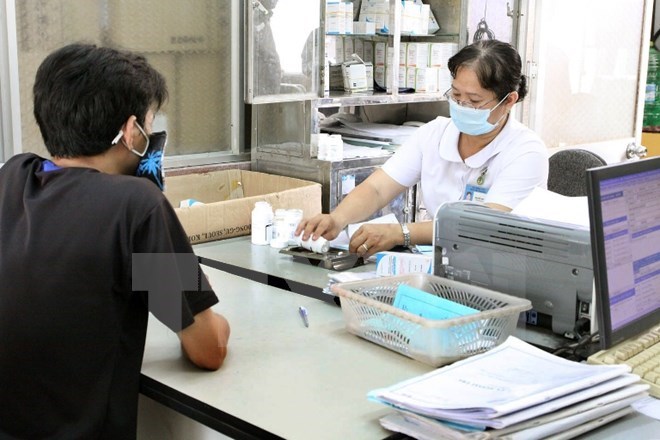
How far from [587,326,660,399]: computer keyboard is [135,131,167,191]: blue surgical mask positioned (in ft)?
A: 3.29

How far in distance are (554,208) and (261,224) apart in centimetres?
120

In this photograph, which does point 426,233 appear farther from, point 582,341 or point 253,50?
point 253,50

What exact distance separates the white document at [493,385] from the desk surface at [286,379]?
0.09 metres

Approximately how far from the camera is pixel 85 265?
1.55 m

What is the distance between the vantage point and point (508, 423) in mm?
1299

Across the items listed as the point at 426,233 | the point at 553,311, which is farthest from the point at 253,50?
the point at 553,311

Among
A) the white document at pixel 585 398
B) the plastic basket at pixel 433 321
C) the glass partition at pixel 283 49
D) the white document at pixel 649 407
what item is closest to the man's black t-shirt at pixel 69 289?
the plastic basket at pixel 433 321

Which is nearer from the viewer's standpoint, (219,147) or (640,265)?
(640,265)

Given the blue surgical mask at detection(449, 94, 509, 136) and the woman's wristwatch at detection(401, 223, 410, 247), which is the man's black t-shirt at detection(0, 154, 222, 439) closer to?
the woman's wristwatch at detection(401, 223, 410, 247)

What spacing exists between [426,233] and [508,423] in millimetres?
1436

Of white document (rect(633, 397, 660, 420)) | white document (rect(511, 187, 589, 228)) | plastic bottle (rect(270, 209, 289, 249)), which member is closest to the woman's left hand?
plastic bottle (rect(270, 209, 289, 249))

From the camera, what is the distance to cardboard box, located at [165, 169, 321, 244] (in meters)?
2.90

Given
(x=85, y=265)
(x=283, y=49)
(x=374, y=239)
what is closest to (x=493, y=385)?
(x=85, y=265)

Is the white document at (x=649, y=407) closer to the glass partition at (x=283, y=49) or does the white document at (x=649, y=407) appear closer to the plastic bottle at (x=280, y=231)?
the plastic bottle at (x=280, y=231)
